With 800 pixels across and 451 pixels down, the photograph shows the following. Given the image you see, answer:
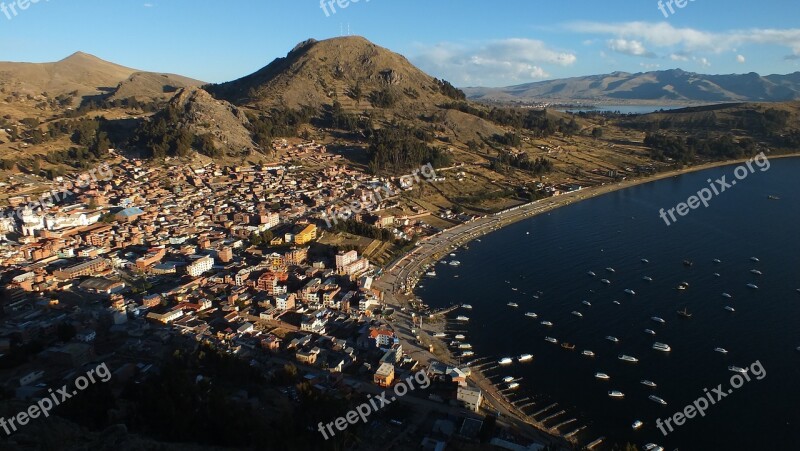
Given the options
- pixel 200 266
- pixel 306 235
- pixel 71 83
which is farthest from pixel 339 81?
pixel 200 266

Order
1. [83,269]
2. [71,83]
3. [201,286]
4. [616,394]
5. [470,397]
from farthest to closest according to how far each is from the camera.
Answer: [71,83], [83,269], [201,286], [616,394], [470,397]

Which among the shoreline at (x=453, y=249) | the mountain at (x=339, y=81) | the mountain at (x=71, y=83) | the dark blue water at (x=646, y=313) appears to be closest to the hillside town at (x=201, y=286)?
the shoreline at (x=453, y=249)

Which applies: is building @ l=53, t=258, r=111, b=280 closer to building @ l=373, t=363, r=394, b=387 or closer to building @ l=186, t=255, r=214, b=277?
building @ l=186, t=255, r=214, b=277

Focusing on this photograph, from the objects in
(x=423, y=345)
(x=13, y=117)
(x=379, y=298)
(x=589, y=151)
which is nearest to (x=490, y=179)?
(x=589, y=151)

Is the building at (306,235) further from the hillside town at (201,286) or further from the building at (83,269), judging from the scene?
the building at (83,269)

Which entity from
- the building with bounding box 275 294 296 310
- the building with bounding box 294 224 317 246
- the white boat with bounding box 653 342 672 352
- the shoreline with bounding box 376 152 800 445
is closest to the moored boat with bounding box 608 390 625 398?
the shoreline with bounding box 376 152 800 445

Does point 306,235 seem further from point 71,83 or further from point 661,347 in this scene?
point 71,83

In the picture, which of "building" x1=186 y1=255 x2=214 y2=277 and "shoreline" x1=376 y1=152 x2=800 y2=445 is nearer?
"shoreline" x1=376 y1=152 x2=800 y2=445
